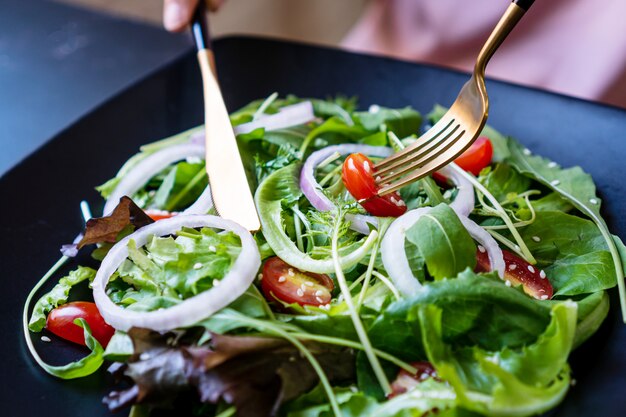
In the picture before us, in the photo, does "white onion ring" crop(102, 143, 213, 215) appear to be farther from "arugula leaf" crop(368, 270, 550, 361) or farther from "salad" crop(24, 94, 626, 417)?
"arugula leaf" crop(368, 270, 550, 361)

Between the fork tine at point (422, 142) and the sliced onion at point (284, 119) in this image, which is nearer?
the fork tine at point (422, 142)

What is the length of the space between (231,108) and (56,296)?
40.6 inches

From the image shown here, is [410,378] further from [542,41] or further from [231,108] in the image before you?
[542,41]

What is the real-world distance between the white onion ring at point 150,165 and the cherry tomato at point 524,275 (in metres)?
0.89

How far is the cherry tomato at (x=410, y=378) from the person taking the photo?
1.32 meters

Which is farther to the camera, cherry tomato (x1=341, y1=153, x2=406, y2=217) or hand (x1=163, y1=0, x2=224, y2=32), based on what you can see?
hand (x1=163, y1=0, x2=224, y2=32)

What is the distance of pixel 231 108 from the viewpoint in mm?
2422

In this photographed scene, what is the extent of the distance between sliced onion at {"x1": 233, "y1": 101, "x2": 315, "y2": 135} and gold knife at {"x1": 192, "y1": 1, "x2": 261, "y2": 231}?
9 centimetres

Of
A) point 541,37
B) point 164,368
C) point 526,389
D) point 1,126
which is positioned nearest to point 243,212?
point 164,368

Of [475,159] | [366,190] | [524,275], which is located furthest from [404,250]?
[475,159]

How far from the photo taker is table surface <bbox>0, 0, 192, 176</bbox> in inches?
103

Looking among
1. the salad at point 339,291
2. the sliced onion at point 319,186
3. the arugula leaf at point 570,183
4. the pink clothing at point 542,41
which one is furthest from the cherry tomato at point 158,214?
the pink clothing at point 542,41

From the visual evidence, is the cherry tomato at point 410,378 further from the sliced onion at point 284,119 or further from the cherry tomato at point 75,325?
the sliced onion at point 284,119

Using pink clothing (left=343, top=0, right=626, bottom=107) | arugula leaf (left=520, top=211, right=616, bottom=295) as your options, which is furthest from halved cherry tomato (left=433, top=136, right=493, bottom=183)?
pink clothing (left=343, top=0, right=626, bottom=107)
